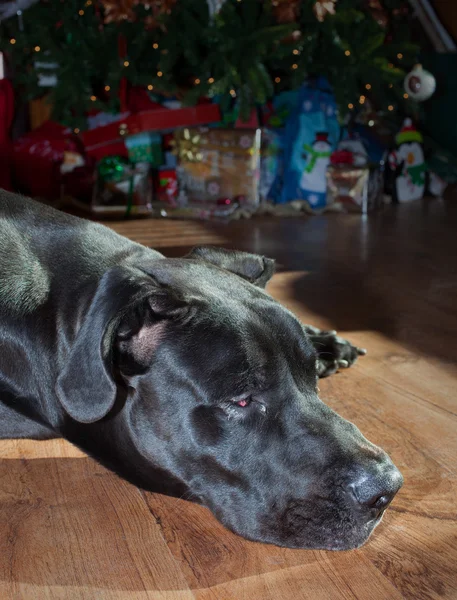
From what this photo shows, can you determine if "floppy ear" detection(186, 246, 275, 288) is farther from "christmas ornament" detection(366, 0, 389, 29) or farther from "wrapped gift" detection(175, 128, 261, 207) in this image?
"christmas ornament" detection(366, 0, 389, 29)

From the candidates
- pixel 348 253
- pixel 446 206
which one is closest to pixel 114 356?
pixel 348 253

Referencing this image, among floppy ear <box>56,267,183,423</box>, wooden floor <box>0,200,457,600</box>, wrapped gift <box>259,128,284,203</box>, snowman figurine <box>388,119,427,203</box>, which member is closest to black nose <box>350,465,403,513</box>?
wooden floor <box>0,200,457,600</box>

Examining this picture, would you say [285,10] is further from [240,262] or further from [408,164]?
[240,262]

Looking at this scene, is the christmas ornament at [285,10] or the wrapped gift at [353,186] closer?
the christmas ornament at [285,10]

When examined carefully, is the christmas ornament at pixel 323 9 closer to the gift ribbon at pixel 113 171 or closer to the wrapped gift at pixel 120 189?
the wrapped gift at pixel 120 189

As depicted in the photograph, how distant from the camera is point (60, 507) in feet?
5.18

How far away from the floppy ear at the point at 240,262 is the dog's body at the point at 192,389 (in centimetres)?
14

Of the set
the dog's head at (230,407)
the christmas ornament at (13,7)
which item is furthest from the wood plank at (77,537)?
the christmas ornament at (13,7)

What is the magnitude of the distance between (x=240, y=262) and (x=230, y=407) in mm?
509

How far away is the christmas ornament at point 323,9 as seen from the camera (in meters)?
5.27

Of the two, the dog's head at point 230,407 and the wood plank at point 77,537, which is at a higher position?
the dog's head at point 230,407

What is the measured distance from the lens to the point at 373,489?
4.31ft

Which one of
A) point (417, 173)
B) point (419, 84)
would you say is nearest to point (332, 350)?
point (419, 84)

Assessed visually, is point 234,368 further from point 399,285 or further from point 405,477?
point 399,285
